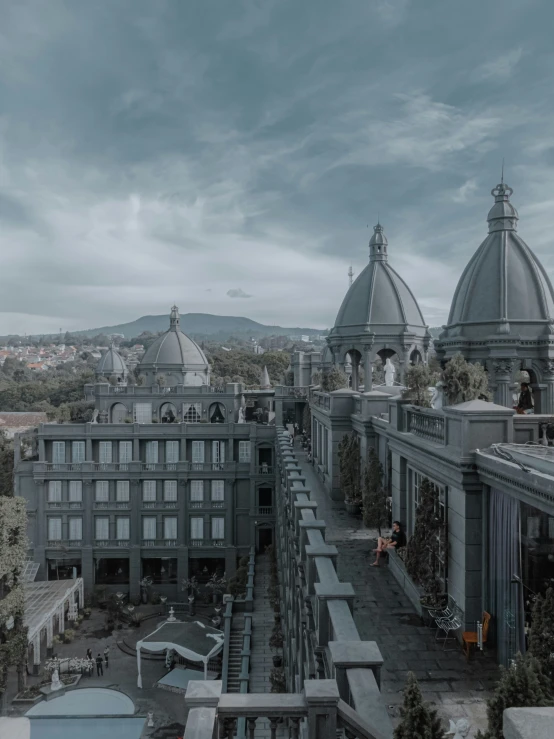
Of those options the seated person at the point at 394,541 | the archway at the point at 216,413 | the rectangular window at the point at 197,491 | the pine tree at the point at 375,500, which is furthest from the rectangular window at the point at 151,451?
the seated person at the point at 394,541

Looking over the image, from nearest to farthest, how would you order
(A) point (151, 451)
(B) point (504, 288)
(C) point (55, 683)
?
(B) point (504, 288), (C) point (55, 683), (A) point (151, 451)

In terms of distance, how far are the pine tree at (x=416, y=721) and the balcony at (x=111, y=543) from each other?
4157 cm

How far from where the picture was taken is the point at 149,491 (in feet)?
143

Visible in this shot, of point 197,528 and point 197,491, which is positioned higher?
point 197,491

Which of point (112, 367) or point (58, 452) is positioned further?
point (112, 367)

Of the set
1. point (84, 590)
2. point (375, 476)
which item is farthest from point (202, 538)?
point (375, 476)

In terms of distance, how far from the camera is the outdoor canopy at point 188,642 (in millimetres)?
29297

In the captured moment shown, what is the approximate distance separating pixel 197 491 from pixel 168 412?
525 inches

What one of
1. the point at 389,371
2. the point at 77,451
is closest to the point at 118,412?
the point at 77,451

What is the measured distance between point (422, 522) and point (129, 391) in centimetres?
4741

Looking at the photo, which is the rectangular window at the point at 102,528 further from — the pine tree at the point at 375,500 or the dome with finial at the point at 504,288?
the dome with finial at the point at 504,288

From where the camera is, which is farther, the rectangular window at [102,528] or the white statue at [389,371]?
the rectangular window at [102,528]

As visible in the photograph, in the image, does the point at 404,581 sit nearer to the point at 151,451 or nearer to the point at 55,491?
the point at 151,451

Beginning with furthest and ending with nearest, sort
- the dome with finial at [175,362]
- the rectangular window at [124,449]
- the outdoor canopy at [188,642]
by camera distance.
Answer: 1. the dome with finial at [175,362]
2. the rectangular window at [124,449]
3. the outdoor canopy at [188,642]
